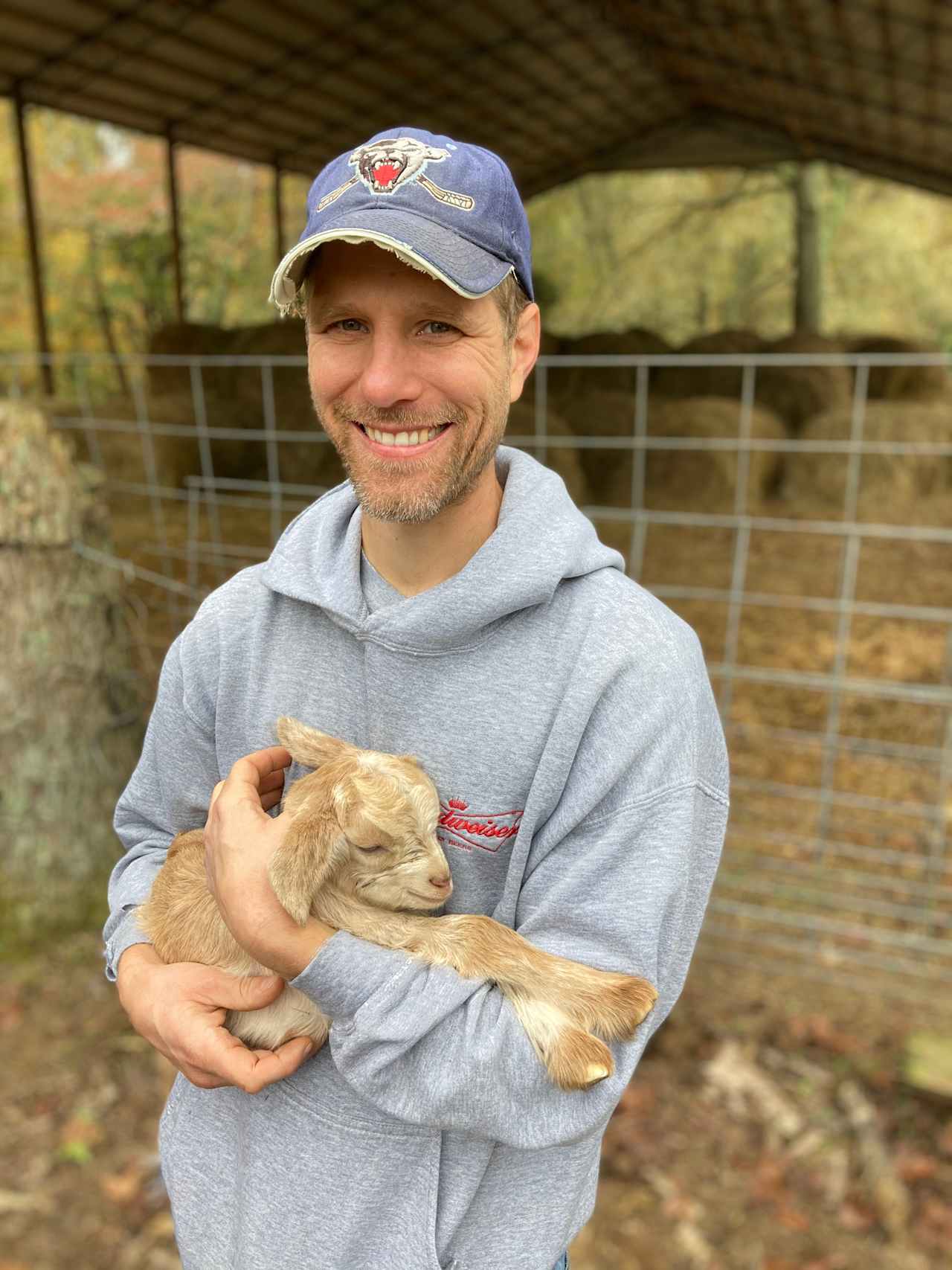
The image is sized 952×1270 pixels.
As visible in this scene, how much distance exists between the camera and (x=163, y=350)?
40.1 feet

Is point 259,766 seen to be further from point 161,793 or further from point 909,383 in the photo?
Answer: point 909,383

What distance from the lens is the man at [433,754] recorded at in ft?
4.99

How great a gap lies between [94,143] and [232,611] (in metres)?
25.0

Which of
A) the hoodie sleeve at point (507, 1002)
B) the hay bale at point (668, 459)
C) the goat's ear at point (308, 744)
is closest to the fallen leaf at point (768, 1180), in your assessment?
the hoodie sleeve at point (507, 1002)

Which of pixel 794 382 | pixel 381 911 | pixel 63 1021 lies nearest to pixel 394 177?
pixel 381 911

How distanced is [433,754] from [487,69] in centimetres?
1277

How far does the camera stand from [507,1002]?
5.06 feet

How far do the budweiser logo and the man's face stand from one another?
52cm

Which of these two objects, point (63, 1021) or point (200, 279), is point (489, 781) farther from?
point (200, 279)

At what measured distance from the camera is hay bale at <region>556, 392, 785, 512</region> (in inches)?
406

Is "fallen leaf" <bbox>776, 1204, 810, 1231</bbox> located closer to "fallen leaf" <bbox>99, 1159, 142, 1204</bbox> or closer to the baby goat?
"fallen leaf" <bbox>99, 1159, 142, 1204</bbox>

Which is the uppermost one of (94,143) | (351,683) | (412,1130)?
(94,143)

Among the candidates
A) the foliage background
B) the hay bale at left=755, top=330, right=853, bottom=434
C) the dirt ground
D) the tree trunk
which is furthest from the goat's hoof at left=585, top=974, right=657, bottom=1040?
the tree trunk

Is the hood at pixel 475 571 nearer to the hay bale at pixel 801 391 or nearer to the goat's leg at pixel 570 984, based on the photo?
the goat's leg at pixel 570 984
